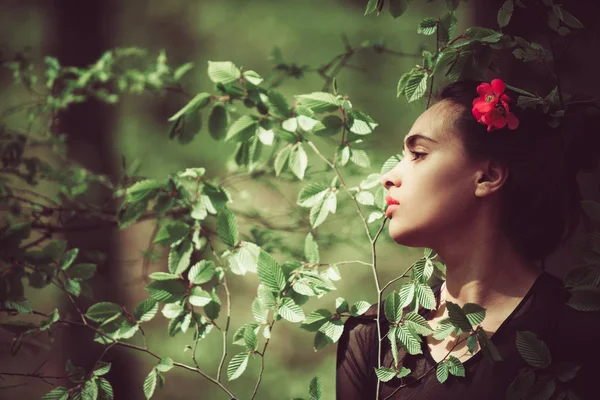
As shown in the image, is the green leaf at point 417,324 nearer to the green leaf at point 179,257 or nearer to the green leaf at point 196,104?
the green leaf at point 179,257

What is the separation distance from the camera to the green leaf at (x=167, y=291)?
120 centimetres

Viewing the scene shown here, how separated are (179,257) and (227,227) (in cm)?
13

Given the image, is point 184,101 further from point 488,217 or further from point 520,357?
point 520,357

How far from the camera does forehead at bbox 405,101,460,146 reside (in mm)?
1192

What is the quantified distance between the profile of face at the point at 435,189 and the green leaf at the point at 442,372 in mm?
234

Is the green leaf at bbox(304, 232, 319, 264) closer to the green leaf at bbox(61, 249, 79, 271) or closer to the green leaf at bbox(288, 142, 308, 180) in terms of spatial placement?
the green leaf at bbox(288, 142, 308, 180)

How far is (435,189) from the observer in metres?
1.16

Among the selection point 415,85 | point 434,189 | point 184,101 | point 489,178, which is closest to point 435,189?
point 434,189

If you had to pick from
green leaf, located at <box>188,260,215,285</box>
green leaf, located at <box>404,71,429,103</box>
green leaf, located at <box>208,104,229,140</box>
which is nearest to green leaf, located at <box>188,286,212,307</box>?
green leaf, located at <box>188,260,215,285</box>

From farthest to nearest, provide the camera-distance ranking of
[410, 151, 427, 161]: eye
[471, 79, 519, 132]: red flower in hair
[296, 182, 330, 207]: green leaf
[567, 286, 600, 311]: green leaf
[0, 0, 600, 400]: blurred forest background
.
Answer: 1. [0, 0, 600, 400]: blurred forest background
2. [296, 182, 330, 207]: green leaf
3. [410, 151, 427, 161]: eye
4. [471, 79, 519, 132]: red flower in hair
5. [567, 286, 600, 311]: green leaf

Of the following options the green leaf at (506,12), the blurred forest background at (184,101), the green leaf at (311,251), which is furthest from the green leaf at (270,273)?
the blurred forest background at (184,101)

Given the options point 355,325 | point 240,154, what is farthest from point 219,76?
point 355,325

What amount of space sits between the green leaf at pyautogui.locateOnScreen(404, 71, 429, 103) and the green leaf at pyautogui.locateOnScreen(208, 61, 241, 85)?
0.37 meters

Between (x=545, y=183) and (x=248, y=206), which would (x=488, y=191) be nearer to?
(x=545, y=183)
